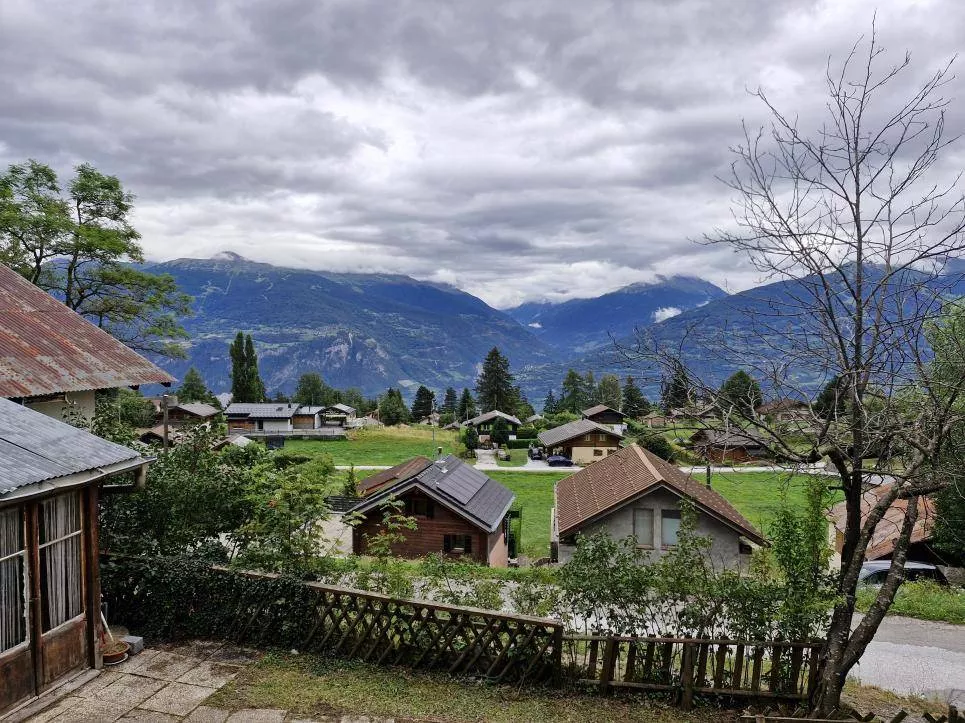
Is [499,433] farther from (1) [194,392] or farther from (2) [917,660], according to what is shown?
(2) [917,660]

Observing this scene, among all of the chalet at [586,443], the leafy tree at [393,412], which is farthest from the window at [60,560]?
the leafy tree at [393,412]

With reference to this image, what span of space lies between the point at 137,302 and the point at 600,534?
24597 millimetres

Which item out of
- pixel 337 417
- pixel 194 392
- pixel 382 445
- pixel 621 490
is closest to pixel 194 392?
pixel 194 392

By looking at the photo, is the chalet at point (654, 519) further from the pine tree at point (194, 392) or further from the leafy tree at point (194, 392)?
the pine tree at point (194, 392)

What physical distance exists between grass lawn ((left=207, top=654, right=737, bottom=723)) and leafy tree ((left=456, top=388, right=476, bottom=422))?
92.3 m

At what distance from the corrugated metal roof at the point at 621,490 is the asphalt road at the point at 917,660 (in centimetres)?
494

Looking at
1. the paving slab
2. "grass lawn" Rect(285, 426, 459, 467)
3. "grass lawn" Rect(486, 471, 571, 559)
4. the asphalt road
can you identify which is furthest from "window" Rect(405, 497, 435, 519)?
"grass lawn" Rect(285, 426, 459, 467)

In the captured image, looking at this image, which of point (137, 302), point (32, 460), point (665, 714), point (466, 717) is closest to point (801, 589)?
point (665, 714)

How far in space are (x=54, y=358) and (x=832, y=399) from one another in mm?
14834

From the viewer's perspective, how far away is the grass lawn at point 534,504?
1277 inches

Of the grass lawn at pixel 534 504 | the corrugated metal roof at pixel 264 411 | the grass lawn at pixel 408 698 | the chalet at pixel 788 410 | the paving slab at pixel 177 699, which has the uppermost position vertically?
the chalet at pixel 788 410

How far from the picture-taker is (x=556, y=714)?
27.9ft

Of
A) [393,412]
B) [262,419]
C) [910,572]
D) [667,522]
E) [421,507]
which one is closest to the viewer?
[667,522]

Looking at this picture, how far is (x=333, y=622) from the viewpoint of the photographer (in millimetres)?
9836
